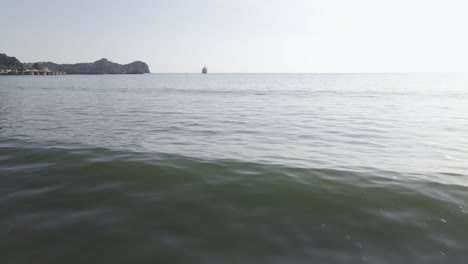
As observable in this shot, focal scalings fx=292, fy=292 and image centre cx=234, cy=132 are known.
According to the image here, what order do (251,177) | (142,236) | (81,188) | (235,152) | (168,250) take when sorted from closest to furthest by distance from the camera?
(168,250) → (142,236) → (81,188) → (251,177) → (235,152)

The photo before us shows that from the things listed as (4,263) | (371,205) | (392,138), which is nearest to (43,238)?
(4,263)

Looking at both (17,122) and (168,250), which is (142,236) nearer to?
(168,250)

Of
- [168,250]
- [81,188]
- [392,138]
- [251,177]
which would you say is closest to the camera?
[168,250]

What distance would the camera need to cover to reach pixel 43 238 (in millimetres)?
5258

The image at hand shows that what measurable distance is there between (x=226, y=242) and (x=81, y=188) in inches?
179

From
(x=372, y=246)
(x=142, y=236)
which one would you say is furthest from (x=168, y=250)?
(x=372, y=246)

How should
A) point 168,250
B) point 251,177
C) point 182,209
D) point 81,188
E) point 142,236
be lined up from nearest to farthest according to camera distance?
point 168,250
point 142,236
point 182,209
point 81,188
point 251,177

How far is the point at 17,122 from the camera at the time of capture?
18438mm

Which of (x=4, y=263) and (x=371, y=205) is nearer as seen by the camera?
(x=4, y=263)

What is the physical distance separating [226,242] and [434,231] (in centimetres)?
410

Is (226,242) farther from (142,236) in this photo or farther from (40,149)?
(40,149)

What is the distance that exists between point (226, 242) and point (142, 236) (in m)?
1.57

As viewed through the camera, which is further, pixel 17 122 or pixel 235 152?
pixel 17 122

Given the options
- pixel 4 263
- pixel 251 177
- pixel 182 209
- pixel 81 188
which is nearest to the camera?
pixel 4 263
